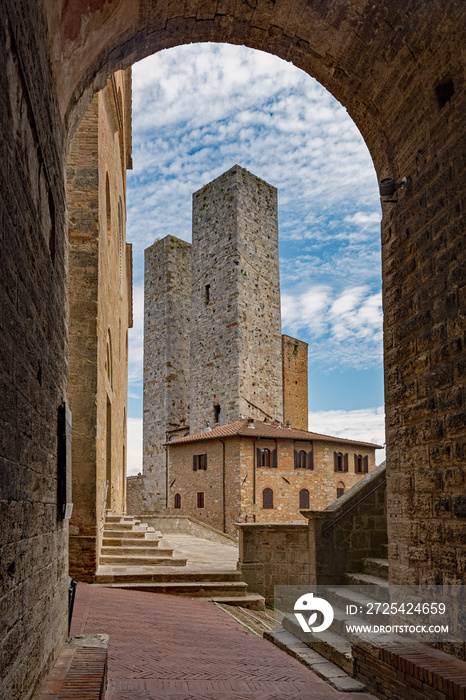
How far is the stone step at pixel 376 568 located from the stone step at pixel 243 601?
2.69 m

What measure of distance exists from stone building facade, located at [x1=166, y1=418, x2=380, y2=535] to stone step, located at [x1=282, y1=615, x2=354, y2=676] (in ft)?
54.3

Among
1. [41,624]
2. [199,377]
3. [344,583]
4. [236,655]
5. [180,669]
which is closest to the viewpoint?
[41,624]

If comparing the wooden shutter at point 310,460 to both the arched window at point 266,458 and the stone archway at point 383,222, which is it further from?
the stone archway at point 383,222

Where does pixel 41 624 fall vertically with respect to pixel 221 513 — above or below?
Result: above


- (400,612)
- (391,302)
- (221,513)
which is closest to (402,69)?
(391,302)

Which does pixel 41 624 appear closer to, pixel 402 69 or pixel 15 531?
pixel 15 531

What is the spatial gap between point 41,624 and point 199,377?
966 inches

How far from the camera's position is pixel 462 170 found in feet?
15.1

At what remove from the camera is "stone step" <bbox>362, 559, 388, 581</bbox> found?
22.9 feet

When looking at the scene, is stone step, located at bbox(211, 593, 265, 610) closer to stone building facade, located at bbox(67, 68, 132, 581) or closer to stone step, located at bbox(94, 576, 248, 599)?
stone step, located at bbox(94, 576, 248, 599)

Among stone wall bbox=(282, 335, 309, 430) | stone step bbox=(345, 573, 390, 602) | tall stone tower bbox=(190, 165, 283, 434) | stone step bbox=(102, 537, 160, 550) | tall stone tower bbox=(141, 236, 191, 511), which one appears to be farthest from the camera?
tall stone tower bbox=(141, 236, 191, 511)

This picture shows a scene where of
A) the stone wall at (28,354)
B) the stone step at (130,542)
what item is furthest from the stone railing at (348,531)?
the stone step at (130,542)

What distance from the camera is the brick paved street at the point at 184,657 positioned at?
4.61 metres

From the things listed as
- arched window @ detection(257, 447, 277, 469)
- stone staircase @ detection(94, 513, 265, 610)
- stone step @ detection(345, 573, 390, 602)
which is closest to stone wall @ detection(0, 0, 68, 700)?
stone step @ detection(345, 573, 390, 602)
